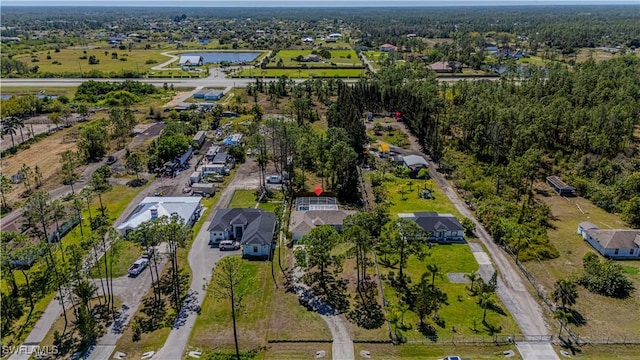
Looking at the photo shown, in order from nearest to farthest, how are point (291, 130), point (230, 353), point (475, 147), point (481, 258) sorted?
point (230, 353) → point (481, 258) → point (291, 130) → point (475, 147)

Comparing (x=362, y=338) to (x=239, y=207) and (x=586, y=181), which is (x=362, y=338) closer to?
(x=239, y=207)

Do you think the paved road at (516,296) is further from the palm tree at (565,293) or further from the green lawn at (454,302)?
the palm tree at (565,293)

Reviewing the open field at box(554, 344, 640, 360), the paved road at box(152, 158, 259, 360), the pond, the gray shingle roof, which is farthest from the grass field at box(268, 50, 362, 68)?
the open field at box(554, 344, 640, 360)

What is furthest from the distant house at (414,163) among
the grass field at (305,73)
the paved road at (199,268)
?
the grass field at (305,73)

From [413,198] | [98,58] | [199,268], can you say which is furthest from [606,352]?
[98,58]

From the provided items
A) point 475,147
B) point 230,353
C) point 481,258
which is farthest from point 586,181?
point 230,353

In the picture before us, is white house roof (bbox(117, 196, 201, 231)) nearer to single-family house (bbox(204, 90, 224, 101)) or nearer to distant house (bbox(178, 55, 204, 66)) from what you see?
single-family house (bbox(204, 90, 224, 101))
